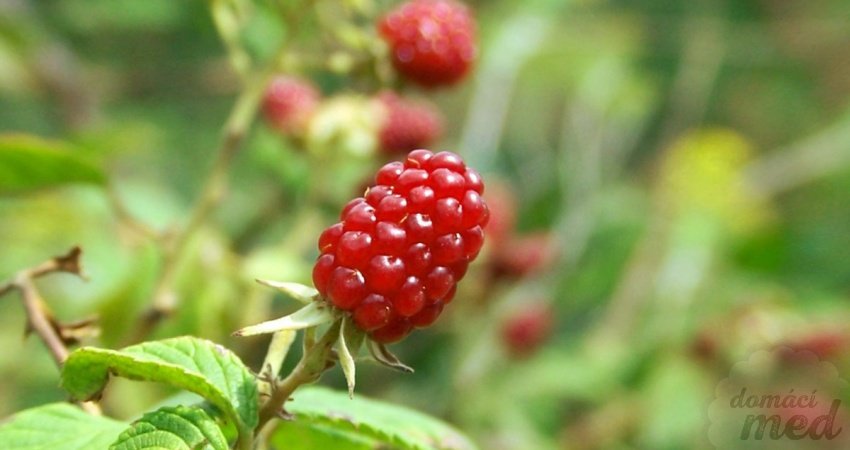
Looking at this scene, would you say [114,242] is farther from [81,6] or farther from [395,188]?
[81,6]

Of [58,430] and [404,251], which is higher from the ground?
[404,251]

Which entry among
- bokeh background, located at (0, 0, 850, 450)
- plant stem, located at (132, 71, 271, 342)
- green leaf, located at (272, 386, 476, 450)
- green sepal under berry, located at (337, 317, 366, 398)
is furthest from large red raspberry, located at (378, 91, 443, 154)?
green sepal under berry, located at (337, 317, 366, 398)

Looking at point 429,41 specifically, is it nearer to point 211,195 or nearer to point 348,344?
point 211,195

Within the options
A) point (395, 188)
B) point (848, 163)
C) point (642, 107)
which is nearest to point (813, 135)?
point (848, 163)

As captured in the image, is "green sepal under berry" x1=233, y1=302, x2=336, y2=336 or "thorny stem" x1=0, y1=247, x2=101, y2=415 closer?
"green sepal under berry" x1=233, y1=302, x2=336, y2=336

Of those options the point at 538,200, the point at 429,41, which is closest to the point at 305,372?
the point at 429,41

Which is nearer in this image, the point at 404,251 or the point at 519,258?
the point at 404,251

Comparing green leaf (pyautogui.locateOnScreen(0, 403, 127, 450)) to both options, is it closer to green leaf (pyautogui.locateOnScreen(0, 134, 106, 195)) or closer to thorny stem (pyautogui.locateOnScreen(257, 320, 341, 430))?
thorny stem (pyautogui.locateOnScreen(257, 320, 341, 430))
